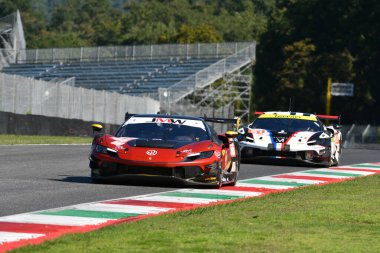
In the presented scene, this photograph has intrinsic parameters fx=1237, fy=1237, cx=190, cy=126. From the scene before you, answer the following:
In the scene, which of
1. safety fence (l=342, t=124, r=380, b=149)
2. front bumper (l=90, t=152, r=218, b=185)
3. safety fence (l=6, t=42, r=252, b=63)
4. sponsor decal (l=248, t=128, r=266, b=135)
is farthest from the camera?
safety fence (l=6, t=42, r=252, b=63)

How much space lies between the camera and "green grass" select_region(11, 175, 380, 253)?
1015 centimetres

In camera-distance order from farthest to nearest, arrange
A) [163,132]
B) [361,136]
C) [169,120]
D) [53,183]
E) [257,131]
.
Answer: [361,136], [257,131], [169,120], [163,132], [53,183]

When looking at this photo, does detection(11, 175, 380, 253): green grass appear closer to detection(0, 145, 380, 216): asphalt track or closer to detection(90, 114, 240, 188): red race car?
detection(0, 145, 380, 216): asphalt track

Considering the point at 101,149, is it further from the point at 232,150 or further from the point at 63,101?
the point at 63,101

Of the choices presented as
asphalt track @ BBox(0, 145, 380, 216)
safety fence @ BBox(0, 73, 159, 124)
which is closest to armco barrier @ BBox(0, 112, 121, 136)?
safety fence @ BBox(0, 73, 159, 124)

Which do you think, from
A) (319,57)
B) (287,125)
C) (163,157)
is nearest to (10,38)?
(319,57)

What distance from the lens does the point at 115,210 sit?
1355cm

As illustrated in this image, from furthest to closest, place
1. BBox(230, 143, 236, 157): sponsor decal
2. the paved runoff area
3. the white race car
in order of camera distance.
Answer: the white race car → BBox(230, 143, 236, 157): sponsor decal → the paved runoff area

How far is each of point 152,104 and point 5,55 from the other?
108 ft

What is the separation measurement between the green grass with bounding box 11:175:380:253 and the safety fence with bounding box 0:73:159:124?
27.0 meters

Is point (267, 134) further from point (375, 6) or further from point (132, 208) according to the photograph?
point (375, 6)

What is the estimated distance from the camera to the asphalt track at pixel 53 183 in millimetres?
14398

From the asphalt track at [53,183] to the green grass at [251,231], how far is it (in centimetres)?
175

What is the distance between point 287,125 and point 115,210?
1387 cm
